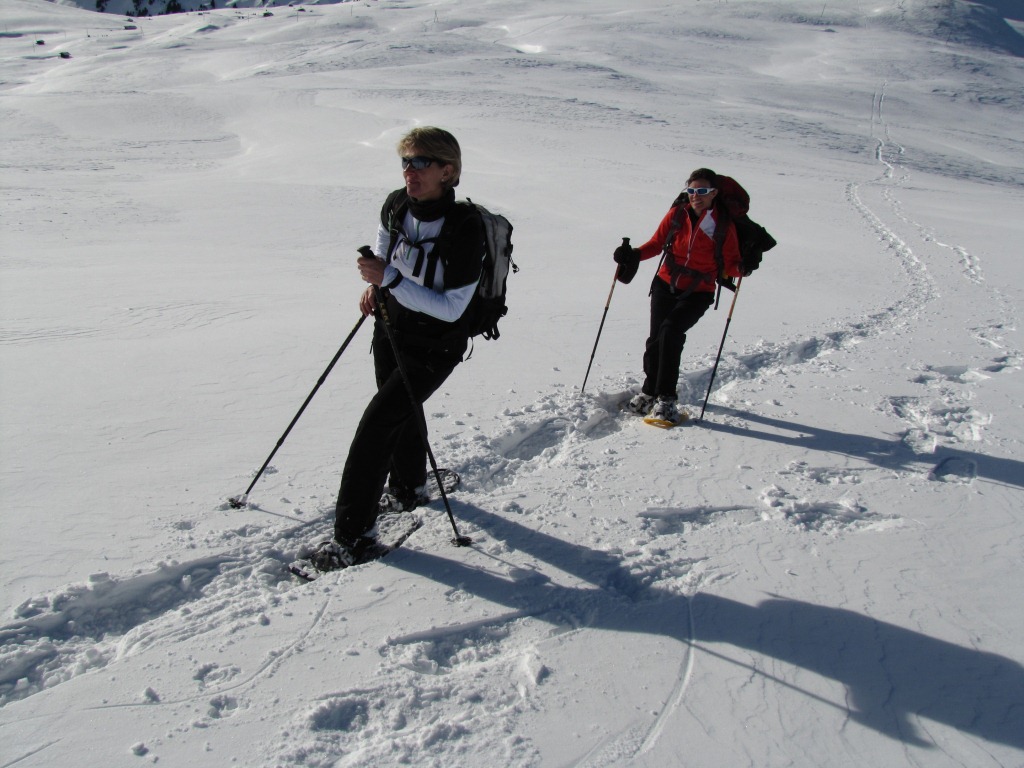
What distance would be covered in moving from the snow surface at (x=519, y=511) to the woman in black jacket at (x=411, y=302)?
1.02 ft

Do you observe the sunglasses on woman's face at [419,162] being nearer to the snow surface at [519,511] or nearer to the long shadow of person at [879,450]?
the snow surface at [519,511]

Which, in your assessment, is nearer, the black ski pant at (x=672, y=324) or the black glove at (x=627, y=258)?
the black ski pant at (x=672, y=324)

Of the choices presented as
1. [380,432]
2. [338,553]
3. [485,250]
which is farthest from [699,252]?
[338,553]

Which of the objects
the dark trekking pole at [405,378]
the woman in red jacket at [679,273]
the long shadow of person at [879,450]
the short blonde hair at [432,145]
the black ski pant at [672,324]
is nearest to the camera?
the short blonde hair at [432,145]

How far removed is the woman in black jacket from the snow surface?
31 cm

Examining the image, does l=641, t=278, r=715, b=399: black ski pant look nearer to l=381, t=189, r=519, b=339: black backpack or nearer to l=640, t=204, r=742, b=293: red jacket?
l=640, t=204, r=742, b=293: red jacket

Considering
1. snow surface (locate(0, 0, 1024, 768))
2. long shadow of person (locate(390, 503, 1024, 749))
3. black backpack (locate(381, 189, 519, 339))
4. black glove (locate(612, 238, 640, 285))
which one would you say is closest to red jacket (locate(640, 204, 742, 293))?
black glove (locate(612, 238, 640, 285))

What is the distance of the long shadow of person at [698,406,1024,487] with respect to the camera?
4.37 metres

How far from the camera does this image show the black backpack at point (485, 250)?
3.05 meters

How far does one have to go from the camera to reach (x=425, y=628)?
2812mm

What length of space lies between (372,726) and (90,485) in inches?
87.5

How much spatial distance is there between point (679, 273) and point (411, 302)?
258 cm

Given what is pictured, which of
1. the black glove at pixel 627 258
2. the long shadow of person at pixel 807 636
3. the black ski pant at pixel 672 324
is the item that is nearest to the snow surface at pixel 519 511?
the long shadow of person at pixel 807 636

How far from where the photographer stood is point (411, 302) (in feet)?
9.84
